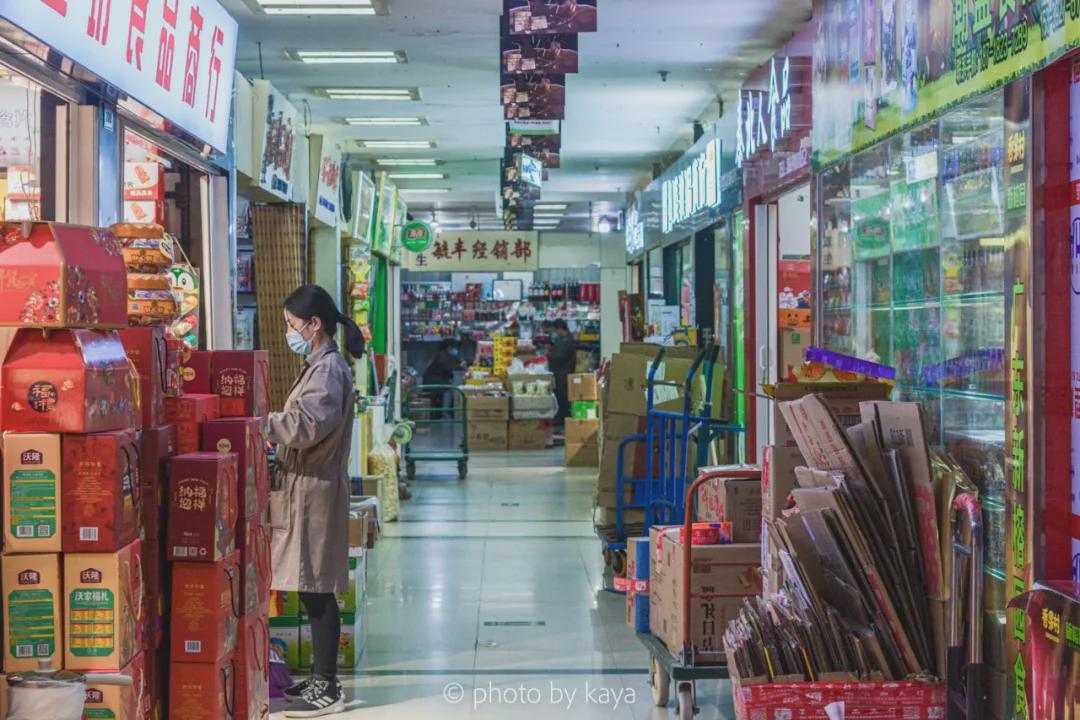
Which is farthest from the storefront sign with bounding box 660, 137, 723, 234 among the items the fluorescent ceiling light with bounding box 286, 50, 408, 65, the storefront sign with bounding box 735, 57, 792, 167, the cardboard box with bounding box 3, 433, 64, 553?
the cardboard box with bounding box 3, 433, 64, 553

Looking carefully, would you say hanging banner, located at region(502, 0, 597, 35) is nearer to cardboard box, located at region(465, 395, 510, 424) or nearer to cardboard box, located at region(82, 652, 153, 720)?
cardboard box, located at region(82, 652, 153, 720)

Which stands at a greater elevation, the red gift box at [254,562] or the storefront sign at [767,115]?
the storefront sign at [767,115]

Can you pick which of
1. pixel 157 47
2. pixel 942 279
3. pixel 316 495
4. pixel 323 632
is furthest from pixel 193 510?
pixel 942 279

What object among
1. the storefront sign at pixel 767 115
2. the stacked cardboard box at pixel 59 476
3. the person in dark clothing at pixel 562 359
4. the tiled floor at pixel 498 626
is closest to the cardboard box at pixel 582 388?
the person in dark clothing at pixel 562 359

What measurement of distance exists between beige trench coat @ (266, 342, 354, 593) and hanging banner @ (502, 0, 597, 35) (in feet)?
6.35

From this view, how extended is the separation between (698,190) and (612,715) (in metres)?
6.38

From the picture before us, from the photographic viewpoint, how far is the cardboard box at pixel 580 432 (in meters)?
14.2

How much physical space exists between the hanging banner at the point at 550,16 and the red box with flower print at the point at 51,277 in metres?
3.11

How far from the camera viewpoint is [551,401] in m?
16.1

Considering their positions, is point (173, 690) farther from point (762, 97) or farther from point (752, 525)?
point (762, 97)

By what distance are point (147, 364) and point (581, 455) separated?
35.2 ft

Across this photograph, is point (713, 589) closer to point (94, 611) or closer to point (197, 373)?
point (197, 373)

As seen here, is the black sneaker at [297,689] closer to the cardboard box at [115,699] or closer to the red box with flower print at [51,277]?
the cardboard box at [115,699]

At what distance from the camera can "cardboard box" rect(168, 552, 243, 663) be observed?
380cm
